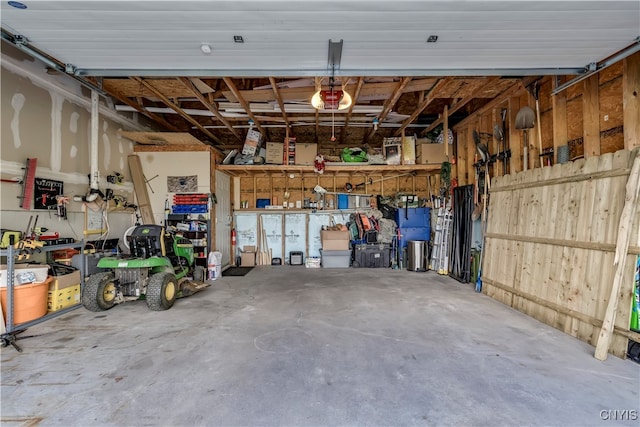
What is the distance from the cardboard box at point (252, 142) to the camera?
21.4 feet

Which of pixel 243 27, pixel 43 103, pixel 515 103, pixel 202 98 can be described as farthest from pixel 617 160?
pixel 43 103

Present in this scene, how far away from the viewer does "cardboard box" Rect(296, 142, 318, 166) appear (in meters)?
6.82

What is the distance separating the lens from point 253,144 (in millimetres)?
6555

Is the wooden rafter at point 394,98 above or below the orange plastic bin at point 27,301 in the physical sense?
above

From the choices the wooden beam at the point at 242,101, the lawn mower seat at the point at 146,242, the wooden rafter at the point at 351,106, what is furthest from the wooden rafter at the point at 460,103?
the lawn mower seat at the point at 146,242

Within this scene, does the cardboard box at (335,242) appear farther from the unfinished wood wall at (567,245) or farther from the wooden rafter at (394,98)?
the unfinished wood wall at (567,245)

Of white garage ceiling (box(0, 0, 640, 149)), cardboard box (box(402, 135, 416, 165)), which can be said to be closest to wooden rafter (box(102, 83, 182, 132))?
white garage ceiling (box(0, 0, 640, 149))

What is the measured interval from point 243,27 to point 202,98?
2.64 m

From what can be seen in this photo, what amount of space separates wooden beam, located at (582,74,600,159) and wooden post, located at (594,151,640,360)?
27.2 inches

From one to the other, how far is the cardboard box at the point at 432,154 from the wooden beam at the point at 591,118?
3377 mm

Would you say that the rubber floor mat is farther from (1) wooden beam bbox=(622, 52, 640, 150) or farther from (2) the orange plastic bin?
(1) wooden beam bbox=(622, 52, 640, 150)

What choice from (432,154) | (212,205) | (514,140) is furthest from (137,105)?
(514,140)

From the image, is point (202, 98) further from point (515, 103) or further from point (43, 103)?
point (515, 103)

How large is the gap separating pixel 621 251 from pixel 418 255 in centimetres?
417
